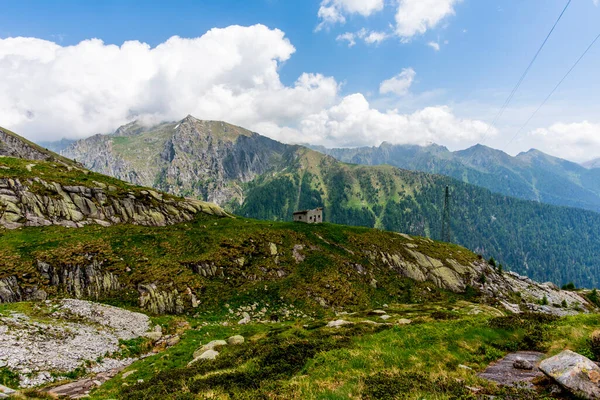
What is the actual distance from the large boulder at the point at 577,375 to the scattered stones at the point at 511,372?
1480mm

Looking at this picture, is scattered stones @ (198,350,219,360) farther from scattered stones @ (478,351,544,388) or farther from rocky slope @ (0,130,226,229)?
rocky slope @ (0,130,226,229)

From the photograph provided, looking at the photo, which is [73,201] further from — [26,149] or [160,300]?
[26,149]

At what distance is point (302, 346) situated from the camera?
67.5 feet

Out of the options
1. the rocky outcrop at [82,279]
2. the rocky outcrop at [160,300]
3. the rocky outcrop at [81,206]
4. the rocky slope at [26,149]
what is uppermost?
the rocky slope at [26,149]

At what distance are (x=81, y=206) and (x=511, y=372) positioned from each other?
71.3m

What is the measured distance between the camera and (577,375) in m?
9.88

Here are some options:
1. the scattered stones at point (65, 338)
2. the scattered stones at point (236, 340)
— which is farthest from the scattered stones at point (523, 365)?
the scattered stones at point (65, 338)

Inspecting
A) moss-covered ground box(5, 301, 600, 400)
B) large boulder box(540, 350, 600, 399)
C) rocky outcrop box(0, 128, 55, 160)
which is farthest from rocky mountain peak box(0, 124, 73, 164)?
large boulder box(540, 350, 600, 399)

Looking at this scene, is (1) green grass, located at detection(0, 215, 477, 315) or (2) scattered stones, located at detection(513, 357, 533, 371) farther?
(1) green grass, located at detection(0, 215, 477, 315)

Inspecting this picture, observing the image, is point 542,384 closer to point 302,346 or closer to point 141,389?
point 302,346

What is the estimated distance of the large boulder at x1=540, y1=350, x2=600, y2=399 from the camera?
31.1 ft

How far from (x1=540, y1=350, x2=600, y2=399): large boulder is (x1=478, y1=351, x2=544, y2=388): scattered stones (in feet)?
4.86

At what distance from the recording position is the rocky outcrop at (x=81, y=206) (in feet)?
165

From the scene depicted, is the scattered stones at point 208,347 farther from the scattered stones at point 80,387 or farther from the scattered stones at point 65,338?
the scattered stones at point 65,338
